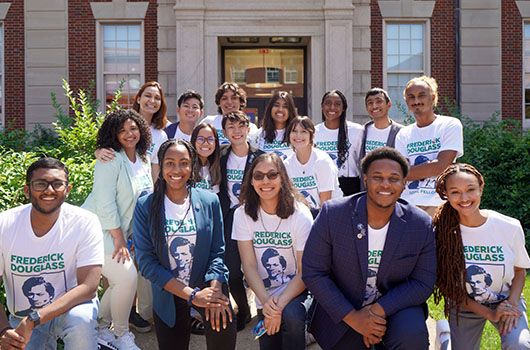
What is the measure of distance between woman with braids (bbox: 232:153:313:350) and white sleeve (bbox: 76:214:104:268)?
1.00 metres

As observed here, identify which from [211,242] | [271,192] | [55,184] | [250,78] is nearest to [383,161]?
[271,192]

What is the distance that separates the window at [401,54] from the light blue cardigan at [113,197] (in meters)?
10.6

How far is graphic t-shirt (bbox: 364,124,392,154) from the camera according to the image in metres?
6.16

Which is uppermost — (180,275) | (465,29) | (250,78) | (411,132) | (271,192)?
(465,29)

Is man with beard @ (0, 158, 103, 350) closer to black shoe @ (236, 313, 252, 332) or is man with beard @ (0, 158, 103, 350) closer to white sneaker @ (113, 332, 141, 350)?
white sneaker @ (113, 332, 141, 350)

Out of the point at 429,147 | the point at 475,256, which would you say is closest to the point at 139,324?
the point at 475,256

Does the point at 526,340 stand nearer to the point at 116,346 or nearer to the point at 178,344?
the point at 178,344

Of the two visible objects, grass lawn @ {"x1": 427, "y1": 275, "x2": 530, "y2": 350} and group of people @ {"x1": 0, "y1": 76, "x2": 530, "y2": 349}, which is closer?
group of people @ {"x1": 0, "y1": 76, "x2": 530, "y2": 349}

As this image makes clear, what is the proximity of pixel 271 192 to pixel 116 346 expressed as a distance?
1669 mm

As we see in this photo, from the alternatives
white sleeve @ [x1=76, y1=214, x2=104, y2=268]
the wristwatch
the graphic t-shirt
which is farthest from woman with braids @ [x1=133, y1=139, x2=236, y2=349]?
the graphic t-shirt

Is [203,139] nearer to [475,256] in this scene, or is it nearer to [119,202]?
[119,202]

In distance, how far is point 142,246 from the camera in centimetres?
436

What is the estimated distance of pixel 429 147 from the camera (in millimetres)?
5375

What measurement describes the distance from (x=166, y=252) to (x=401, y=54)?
1152 cm
